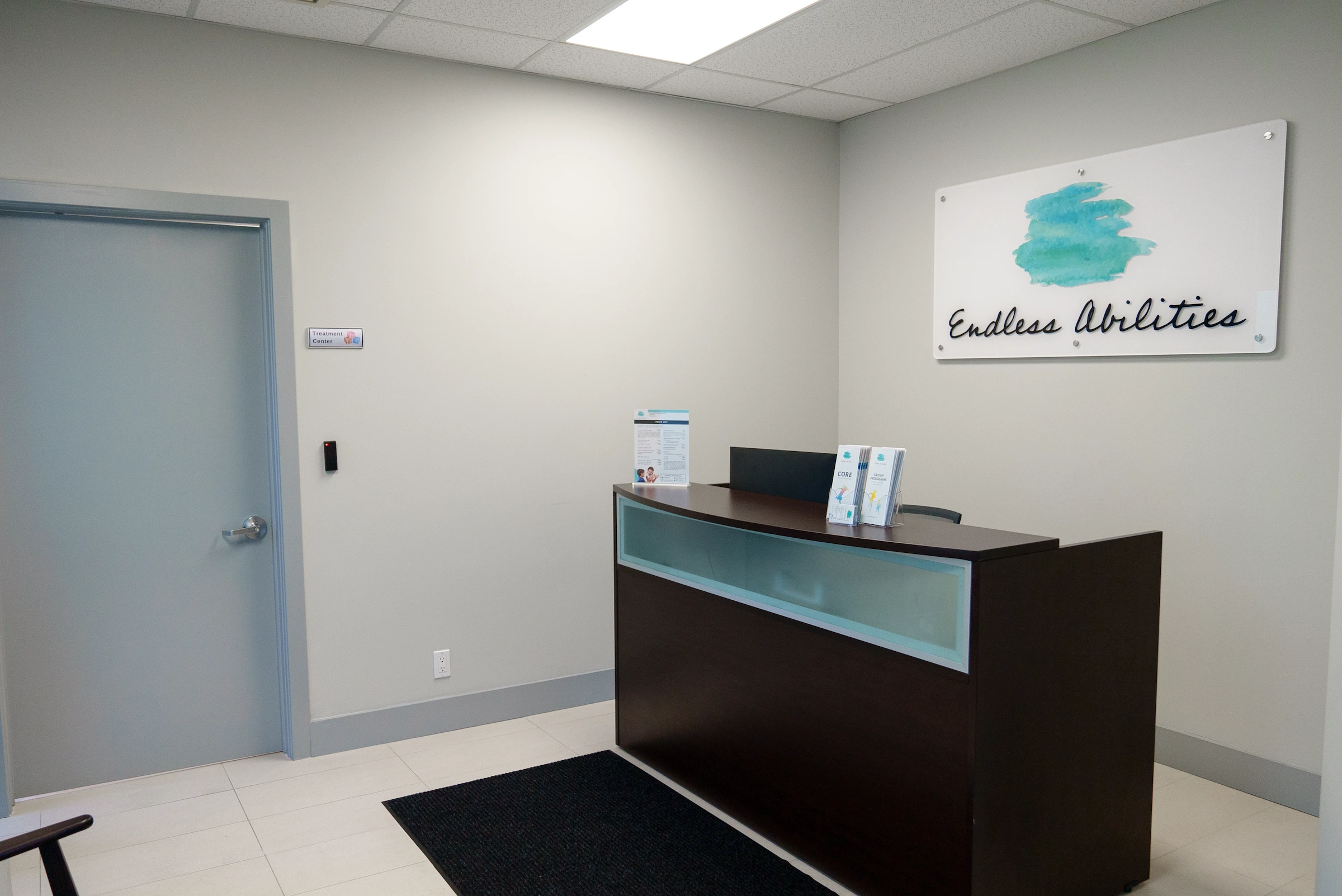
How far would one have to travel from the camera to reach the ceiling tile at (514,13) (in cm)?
320

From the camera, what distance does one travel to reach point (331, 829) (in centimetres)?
312

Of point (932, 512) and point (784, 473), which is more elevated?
point (784, 473)

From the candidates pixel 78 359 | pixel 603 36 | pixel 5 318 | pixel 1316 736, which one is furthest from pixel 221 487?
pixel 1316 736

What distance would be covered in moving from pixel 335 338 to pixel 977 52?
9.09 feet

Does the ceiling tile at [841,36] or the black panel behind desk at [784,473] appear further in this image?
the ceiling tile at [841,36]

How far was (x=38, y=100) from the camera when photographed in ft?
10.3

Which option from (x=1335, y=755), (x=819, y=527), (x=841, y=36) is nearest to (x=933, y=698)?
(x=819, y=527)

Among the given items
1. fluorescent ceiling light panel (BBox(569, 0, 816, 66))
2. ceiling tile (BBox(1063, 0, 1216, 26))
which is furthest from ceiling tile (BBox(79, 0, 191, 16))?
ceiling tile (BBox(1063, 0, 1216, 26))

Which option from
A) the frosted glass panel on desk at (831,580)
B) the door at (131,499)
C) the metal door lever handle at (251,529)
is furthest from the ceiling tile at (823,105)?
the metal door lever handle at (251,529)

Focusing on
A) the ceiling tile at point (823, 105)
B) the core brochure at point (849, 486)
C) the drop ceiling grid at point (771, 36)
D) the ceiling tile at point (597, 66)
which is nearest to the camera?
the core brochure at point (849, 486)

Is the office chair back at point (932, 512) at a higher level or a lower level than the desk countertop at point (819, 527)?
lower

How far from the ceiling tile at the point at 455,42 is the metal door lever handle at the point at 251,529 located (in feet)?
6.20

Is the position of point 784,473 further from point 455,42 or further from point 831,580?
point 455,42

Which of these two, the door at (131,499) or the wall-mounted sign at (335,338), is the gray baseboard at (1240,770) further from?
the door at (131,499)
